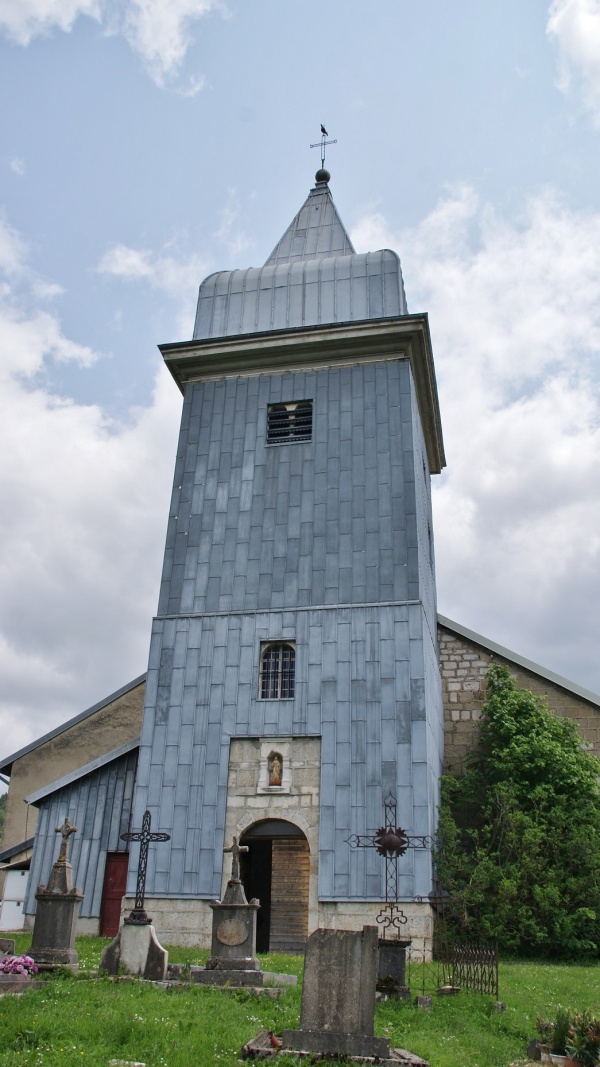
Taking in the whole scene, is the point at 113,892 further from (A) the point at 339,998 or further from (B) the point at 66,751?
(A) the point at 339,998

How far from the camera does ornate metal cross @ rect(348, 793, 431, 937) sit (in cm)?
1386

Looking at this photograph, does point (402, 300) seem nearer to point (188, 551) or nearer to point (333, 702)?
point (188, 551)


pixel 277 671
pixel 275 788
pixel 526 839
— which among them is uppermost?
pixel 277 671

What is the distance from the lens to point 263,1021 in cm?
825

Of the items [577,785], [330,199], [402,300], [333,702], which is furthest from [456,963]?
[330,199]

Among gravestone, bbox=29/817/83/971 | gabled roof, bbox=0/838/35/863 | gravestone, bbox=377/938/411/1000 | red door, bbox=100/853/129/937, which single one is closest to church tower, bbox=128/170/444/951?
red door, bbox=100/853/129/937

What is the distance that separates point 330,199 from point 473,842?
1827 centimetres

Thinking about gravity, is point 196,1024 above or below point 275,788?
below

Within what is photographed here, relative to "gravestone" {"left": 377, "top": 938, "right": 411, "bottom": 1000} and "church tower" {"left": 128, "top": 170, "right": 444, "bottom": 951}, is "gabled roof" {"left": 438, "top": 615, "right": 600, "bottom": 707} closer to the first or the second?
"church tower" {"left": 128, "top": 170, "right": 444, "bottom": 951}

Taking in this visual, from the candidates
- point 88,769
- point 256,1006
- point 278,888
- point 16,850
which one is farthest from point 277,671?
point 16,850

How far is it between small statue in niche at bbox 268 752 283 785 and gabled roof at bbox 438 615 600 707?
24.5ft

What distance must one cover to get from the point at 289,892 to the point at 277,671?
5748 millimetres

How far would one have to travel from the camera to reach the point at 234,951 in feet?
36.4

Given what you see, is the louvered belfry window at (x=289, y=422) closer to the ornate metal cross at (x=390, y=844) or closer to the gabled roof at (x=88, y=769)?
the gabled roof at (x=88, y=769)
